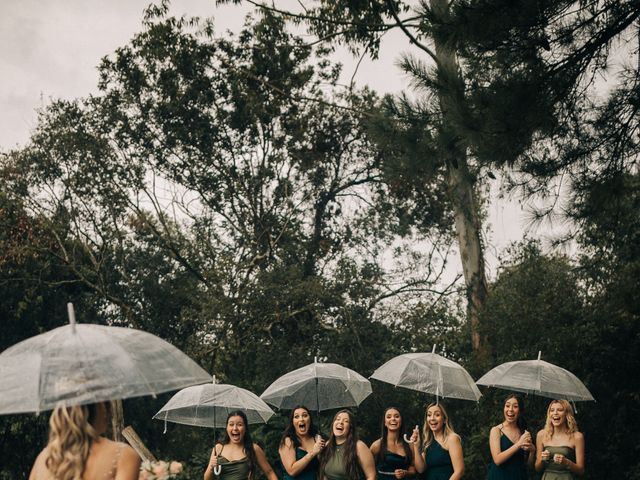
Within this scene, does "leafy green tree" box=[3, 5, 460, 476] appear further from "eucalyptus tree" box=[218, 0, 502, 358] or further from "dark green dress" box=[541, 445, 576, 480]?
"dark green dress" box=[541, 445, 576, 480]

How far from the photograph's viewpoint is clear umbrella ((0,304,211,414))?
3729 millimetres

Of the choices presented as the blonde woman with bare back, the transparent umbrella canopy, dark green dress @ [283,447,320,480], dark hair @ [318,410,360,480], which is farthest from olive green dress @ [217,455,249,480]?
the blonde woman with bare back

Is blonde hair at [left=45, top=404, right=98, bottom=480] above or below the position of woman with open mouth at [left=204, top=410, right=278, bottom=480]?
below

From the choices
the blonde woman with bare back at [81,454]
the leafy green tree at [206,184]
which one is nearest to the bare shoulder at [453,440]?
the blonde woman with bare back at [81,454]

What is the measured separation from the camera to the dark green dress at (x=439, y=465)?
331 inches

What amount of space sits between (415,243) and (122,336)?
1864 cm

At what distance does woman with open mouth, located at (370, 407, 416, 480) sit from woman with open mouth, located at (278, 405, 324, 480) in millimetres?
600

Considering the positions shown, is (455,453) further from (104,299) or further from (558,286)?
(104,299)

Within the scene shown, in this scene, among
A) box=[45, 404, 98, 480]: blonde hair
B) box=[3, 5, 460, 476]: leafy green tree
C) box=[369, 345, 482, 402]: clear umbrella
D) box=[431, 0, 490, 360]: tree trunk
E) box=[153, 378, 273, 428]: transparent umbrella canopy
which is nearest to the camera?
box=[45, 404, 98, 480]: blonde hair

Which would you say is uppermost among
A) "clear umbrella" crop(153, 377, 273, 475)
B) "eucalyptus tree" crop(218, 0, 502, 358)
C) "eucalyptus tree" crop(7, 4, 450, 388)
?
"eucalyptus tree" crop(7, 4, 450, 388)

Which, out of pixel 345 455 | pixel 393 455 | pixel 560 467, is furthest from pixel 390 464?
pixel 560 467

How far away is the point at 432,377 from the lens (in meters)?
9.30

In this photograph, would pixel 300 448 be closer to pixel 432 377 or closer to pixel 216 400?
pixel 216 400

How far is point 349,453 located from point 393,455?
0.55 metres
